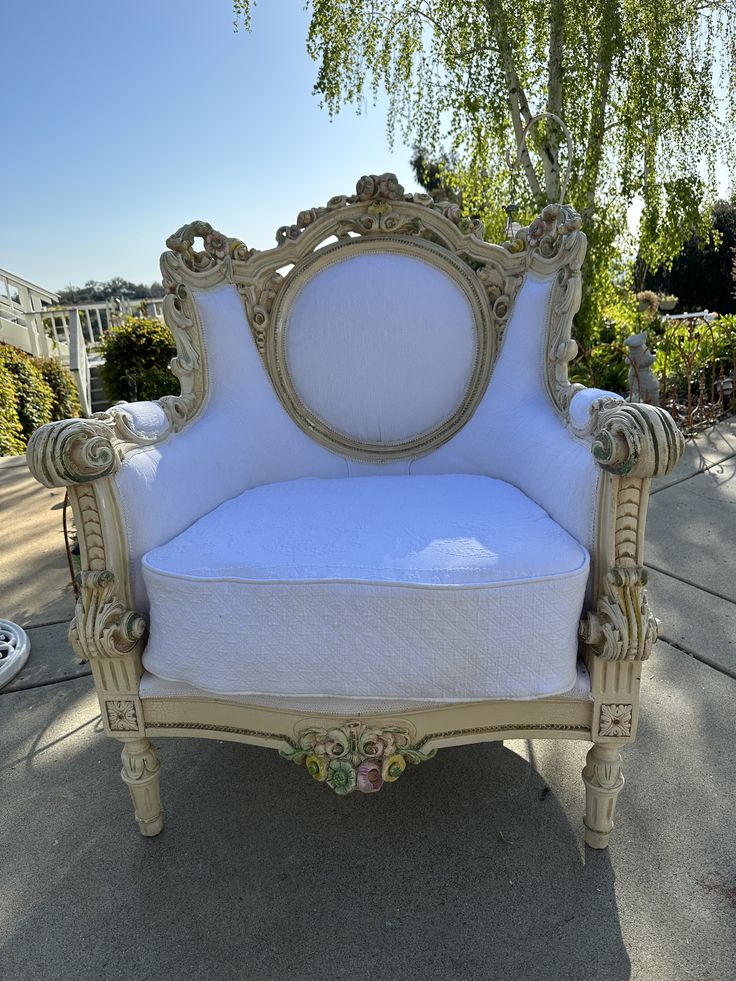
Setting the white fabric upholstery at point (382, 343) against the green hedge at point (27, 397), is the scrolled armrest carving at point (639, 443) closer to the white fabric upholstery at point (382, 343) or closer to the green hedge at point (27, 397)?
the white fabric upholstery at point (382, 343)

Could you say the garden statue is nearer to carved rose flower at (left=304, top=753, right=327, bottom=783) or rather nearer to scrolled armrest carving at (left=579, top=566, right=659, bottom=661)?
scrolled armrest carving at (left=579, top=566, right=659, bottom=661)

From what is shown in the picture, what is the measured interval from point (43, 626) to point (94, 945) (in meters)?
1.35

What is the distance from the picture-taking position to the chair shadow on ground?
3.35 ft

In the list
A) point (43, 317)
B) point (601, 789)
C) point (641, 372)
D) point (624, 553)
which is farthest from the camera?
point (43, 317)

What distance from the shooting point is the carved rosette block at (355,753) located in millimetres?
1095

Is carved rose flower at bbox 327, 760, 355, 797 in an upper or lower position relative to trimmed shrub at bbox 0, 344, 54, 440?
lower

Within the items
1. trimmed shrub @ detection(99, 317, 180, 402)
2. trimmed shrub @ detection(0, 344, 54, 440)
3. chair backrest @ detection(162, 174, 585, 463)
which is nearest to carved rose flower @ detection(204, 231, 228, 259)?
chair backrest @ detection(162, 174, 585, 463)

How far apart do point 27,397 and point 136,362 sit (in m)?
2.14

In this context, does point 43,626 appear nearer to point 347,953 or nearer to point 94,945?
point 94,945

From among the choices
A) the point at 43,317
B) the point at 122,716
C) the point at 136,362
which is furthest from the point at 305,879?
the point at 43,317

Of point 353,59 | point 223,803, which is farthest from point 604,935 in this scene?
point 353,59

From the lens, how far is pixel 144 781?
48.0 inches

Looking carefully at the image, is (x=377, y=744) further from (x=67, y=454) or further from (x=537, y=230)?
(x=537, y=230)

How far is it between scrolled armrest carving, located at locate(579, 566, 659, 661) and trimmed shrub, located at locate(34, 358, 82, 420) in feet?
22.0
